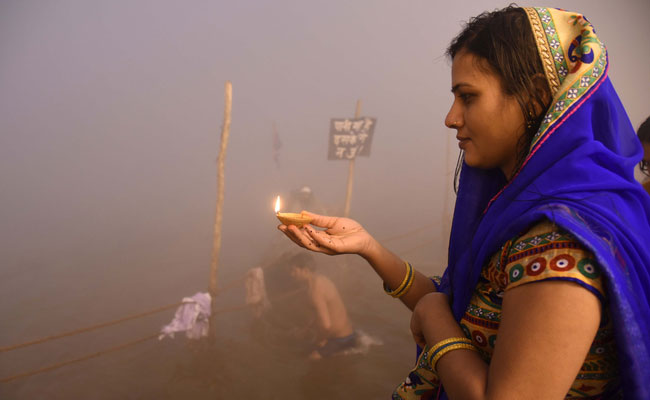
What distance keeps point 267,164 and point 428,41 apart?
61.8 m

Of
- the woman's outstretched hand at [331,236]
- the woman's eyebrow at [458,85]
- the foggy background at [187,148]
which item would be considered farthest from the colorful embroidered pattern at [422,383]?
the foggy background at [187,148]

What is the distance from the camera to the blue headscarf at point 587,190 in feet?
2.57

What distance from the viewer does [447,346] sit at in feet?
3.15

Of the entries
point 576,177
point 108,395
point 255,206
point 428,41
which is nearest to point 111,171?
point 255,206

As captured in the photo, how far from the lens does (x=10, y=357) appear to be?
6141 mm

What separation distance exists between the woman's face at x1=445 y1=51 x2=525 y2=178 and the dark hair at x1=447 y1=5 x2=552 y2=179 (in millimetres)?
19

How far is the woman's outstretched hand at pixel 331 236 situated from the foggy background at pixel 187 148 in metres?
1.24

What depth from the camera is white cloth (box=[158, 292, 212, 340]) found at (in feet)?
16.5

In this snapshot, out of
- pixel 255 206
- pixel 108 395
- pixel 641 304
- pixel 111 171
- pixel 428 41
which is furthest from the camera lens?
pixel 428 41

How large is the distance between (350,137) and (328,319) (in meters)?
3.91

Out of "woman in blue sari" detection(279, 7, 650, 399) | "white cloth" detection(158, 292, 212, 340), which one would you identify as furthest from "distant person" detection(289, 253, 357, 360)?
"woman in blue sari" detection(279, 7, 650, 399)

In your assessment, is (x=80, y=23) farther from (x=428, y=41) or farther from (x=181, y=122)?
(x=428, y=41)

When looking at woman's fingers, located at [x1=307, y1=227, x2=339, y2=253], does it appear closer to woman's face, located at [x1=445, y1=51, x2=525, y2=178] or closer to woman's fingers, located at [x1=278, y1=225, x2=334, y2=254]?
woman's fingers, located at [x1=278, y1=225, x2=334, y2=254]

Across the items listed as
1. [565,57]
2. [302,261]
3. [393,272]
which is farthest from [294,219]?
[302,261]
